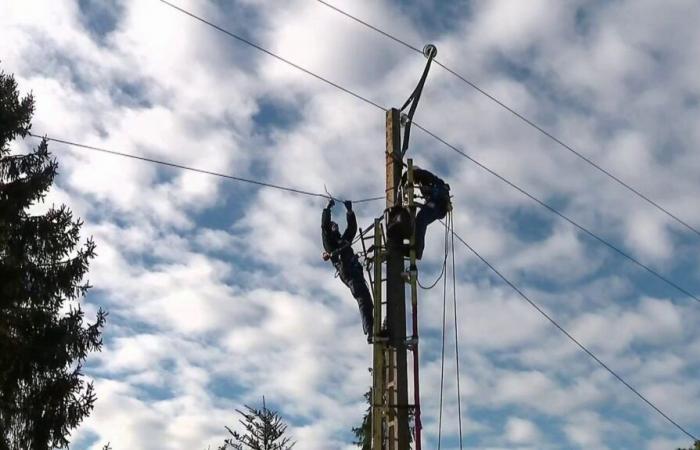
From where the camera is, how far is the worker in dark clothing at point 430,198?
9641mm

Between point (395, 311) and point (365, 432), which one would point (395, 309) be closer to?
point (395, 311)

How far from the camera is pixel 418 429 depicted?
837 centimetres

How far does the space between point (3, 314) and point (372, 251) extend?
25.9 ft

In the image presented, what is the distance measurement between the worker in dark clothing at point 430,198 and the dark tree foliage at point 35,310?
26.0 feet

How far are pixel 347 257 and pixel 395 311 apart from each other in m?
1.45

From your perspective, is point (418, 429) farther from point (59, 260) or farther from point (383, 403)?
point (59, 260)

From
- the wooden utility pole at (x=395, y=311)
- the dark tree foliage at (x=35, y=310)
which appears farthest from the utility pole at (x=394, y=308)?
the dark tree foliage at (x=35, y=310)

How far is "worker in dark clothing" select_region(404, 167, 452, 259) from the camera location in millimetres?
9641

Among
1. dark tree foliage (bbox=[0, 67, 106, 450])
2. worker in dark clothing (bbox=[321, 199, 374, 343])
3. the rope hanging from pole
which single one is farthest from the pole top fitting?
dark tree foliage (bbox=[0, 67, 106, 450])

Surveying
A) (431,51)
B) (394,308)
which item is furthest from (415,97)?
(394,308)

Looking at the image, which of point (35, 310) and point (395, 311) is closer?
point (395, 311)

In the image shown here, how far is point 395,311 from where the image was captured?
885 centimetres

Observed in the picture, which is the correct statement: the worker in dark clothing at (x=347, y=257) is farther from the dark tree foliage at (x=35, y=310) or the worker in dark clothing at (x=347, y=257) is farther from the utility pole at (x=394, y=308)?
the dark tree foliage at (x=35, y=310)

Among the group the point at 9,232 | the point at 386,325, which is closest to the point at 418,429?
the point at 386,325
